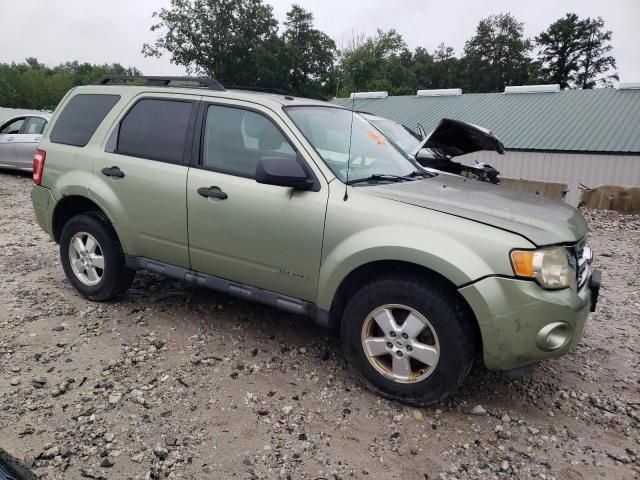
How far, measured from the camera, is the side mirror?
309 cm

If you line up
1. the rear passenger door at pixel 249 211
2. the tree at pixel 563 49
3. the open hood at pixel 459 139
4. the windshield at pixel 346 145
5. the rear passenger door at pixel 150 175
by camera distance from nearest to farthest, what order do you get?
the rear passenger door at pixel 249 211, the windshield at pixel 346 145, the rear passenger door at pixel 150 175, the open hood at pixel 459 139, the tree at pixel 563 49

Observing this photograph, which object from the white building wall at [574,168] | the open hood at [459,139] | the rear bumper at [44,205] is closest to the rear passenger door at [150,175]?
the rear bumper at [44,205]

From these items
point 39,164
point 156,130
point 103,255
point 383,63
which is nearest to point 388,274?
point 156,130

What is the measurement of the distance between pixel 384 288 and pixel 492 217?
0.75 m

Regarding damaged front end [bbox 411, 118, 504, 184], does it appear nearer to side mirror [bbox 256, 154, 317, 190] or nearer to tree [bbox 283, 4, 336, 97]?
side mirror [bbox 256, 154, 317, 190]

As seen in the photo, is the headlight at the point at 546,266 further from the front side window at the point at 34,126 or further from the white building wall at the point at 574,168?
the white building wall at the point at 574,168

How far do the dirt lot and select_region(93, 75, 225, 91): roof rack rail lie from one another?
1911mm

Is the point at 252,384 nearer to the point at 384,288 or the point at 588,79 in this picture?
the point at 384,288

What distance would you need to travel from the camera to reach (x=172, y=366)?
137 inches

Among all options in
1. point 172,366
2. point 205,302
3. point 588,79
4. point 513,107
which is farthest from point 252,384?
point 588,79

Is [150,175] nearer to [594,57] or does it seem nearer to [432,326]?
[432,326]

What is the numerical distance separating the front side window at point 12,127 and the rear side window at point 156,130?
34.4ft

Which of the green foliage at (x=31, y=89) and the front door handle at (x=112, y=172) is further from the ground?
the green foliage at (x=31, y=89)

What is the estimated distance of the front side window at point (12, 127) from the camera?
495 inches
